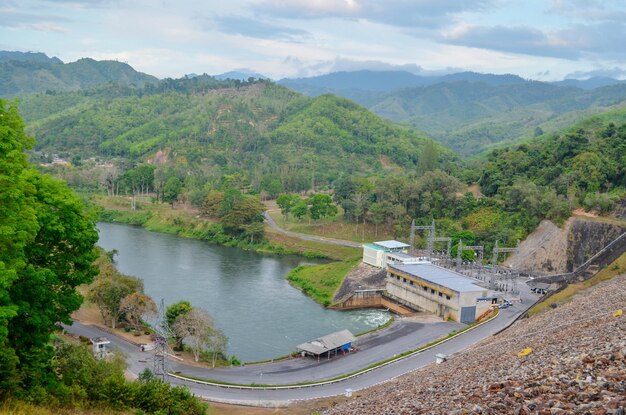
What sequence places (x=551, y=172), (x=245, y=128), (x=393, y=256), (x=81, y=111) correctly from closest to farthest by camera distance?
(x=393, y=256) → (x=551, y=172) → (x=245, y=128) → (x=81, y=111)

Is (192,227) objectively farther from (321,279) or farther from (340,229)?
(321,279)

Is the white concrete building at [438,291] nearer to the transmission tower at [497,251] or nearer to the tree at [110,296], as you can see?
the transmission tower at [497,251]

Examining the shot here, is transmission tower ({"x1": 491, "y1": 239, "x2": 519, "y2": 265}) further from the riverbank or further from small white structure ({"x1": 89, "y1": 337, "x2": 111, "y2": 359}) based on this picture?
small white structure ({"x1": 89, "y1": 337, "x2": 111, "y2": 359})

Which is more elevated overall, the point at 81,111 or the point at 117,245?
the point at 81,111

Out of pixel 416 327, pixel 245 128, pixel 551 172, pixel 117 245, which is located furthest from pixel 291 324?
pixel 245 128

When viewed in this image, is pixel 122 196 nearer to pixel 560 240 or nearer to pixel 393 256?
pixel 393 256

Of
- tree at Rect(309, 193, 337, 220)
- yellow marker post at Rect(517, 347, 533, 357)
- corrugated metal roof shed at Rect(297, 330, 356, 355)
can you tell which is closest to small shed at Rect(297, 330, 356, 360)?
corrugated metal roof shed at Rect(297, 330, 356, 355)
